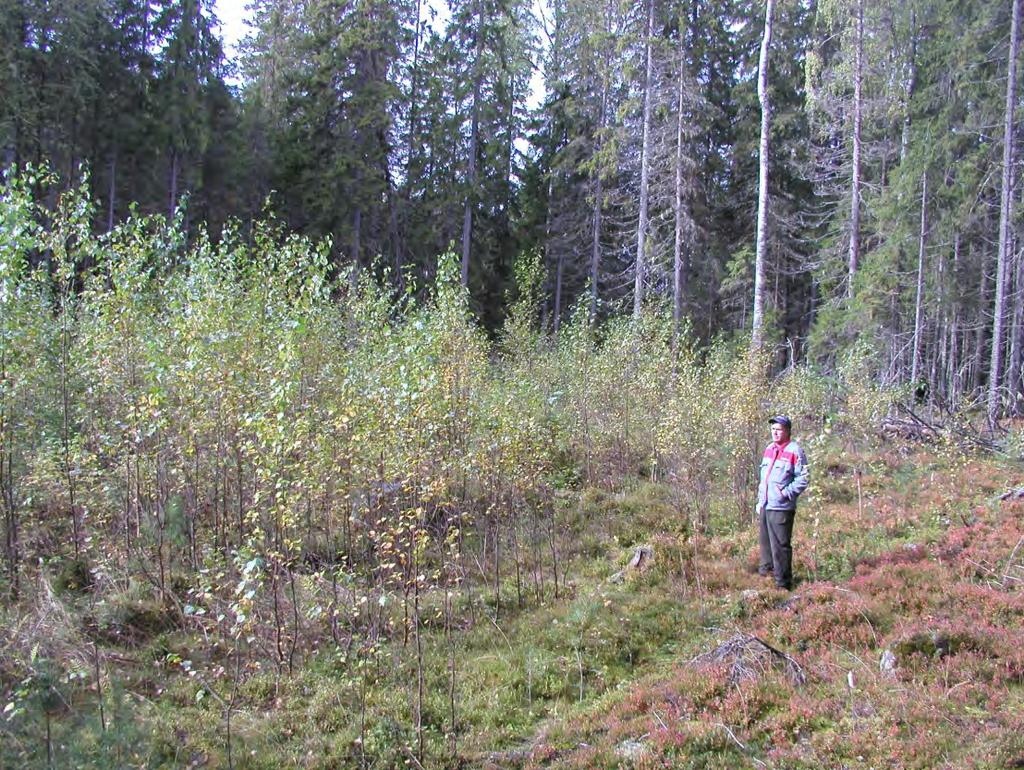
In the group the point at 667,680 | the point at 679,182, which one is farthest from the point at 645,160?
the point at 667,680

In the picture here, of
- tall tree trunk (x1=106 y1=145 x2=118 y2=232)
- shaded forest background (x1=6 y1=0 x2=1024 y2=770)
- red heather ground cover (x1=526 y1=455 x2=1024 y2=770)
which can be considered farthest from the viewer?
tall tree trunk (x1=106 y1=145 x2=118 y2=232)

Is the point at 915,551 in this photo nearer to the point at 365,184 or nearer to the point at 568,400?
the point at 568,400

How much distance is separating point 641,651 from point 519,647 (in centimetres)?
124

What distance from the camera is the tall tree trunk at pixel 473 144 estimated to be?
→ 24.2 metres

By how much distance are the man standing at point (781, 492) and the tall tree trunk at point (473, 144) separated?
685 inches

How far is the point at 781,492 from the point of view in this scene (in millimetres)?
7465

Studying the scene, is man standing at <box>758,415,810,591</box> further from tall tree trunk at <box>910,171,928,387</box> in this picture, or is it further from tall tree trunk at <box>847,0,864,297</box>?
tall tree trunk at <box>847,0,864,297</box>

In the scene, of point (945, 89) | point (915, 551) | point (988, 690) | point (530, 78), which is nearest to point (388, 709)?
point (988, 690)

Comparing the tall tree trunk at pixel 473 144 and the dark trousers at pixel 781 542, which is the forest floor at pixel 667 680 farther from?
the tall tree trunk at pixel 473 144

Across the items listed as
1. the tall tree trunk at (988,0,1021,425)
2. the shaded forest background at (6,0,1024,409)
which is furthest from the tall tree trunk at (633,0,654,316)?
the tall tree trunk at (988,0,1021,425)

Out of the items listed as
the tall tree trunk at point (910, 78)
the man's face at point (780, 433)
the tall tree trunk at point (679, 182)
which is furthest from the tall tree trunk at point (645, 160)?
the man's face at point (780, 433)

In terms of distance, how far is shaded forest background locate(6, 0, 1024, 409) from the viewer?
1828cm

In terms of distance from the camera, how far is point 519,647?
6801 mm

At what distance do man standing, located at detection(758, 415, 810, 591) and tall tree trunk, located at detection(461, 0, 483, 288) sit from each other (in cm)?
1741
